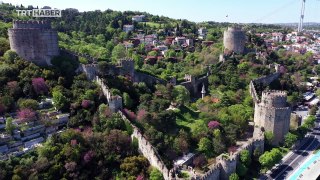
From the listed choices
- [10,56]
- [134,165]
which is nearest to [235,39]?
[10,56]

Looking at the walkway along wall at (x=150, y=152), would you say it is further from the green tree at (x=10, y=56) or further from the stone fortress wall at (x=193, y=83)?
the stone fortress wall at (x=193, y=83)

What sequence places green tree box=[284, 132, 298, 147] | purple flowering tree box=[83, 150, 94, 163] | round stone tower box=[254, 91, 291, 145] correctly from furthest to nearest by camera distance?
round stone tower box=[254, 91, 291, 145], green tree box=[284, 132, 298, 147], purple flowering tree box=[83, 150, 94, 163]

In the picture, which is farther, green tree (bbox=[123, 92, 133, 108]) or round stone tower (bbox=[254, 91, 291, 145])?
round stone tower (bbox=[254, 91, 291, 145])

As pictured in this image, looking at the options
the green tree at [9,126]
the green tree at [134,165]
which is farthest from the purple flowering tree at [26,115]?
the green tree at [134,165]

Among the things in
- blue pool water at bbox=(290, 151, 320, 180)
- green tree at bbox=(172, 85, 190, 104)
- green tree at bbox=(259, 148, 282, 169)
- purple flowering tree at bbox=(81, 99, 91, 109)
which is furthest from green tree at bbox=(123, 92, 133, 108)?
blue pool water at bbox=(290, 151, 320, 180)

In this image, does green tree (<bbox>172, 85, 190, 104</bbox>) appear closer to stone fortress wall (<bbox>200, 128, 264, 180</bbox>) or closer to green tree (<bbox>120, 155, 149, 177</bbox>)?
stone fortress wall (<bbox>200, 128, 264, 180</bbox>)

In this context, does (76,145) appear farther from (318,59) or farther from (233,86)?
(318,59)

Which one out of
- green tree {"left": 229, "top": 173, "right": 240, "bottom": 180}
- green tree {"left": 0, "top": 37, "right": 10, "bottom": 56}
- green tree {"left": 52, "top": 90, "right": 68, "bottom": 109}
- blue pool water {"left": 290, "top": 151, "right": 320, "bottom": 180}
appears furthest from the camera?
green tree {"left": 0, "top": 37, "right": 10, "bottom": 56}
